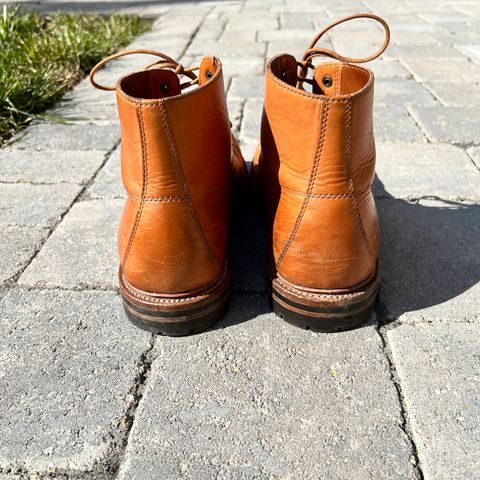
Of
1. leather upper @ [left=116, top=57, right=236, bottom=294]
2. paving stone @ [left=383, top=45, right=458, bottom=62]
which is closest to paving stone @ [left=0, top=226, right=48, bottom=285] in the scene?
leather upper @ [left=116, top=57, right=236, bottom=294]

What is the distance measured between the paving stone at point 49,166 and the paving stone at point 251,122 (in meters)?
0.77

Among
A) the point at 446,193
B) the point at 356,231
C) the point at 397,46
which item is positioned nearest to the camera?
the point at 356,231

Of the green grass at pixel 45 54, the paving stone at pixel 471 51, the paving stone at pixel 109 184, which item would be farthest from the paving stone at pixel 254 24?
the paving stone at pixel 109 184

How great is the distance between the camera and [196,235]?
130 cm

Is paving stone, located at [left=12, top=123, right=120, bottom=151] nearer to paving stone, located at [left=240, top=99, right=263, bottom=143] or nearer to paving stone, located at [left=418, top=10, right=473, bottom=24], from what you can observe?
paving stone, located at [left=240, top=99, right=263, bottom=143]

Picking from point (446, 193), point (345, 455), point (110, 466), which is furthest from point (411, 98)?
point (110, 466)

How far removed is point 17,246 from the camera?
1848mm

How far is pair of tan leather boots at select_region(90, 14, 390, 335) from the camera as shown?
117cm

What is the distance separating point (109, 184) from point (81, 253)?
60cm

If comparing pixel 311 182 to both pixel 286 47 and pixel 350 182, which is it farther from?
pixel 286 47

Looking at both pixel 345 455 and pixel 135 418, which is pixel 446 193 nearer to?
pixel 345 455

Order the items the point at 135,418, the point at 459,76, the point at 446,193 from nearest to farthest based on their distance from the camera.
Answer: the point at 135,418, the point at 446,193, the point at 459,76

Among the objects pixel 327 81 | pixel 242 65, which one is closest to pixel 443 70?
pixel 242 65

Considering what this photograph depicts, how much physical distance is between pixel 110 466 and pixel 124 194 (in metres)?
1.36
